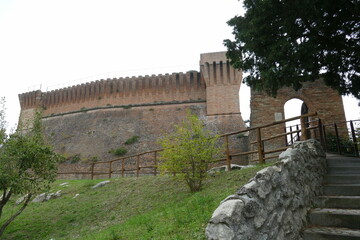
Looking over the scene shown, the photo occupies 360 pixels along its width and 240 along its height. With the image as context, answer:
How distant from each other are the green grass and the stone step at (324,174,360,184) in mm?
1657

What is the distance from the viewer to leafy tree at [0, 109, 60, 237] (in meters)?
8.86

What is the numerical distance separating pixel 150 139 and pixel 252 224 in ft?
71.8

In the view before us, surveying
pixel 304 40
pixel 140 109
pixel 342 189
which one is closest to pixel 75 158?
pixel 140 109

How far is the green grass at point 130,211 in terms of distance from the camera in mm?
4703

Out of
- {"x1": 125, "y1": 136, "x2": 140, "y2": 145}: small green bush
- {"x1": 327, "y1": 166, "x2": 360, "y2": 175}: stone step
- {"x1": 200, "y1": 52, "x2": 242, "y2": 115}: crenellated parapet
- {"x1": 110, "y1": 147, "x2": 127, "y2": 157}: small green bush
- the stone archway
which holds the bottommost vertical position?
{"x1": 327, "y1": 166, "x2": 360, "y2": 175}: stone step

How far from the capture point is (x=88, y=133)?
26.9m

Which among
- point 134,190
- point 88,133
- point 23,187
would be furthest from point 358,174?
point 88,133

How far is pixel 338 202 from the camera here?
4312 millimetres

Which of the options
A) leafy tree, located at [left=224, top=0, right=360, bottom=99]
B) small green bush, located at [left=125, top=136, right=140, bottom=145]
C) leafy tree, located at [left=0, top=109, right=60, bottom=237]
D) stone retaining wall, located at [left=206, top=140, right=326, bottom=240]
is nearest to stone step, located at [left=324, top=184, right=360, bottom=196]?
Result: stone retaining wall, located at [left=206, top=140, right=326, bottom=240]

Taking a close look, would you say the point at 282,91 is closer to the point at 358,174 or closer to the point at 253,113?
the point at 253,113

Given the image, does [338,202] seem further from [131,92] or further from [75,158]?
[131,92]

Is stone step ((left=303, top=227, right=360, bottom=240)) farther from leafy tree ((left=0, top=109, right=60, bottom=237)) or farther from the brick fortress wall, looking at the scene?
the brick fortress wall

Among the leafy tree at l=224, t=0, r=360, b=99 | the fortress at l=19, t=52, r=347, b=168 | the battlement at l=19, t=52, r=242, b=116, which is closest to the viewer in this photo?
the leafy tree at l=224, t=0, r=360, b=99

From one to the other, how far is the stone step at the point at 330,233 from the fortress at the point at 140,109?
60.2ft
